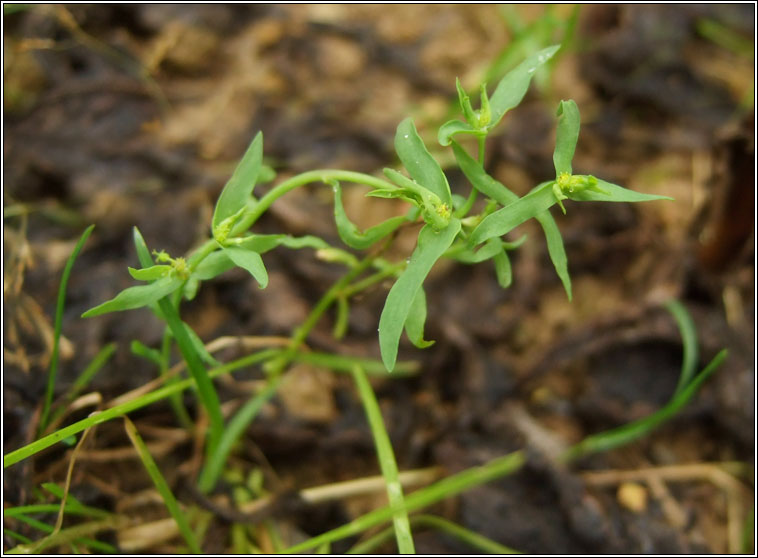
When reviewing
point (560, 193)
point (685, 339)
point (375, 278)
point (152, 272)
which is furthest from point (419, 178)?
point (685, 339)

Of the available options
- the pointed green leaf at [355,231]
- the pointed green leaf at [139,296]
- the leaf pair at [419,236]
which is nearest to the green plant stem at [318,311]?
the pointed green leaf at [355,231]

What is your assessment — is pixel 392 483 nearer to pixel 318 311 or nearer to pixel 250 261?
pixel 318 311

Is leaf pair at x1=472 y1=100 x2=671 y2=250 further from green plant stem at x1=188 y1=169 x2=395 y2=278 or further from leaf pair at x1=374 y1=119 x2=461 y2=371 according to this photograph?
green plant stem at x1=188 y1=169 x2=395 y2=278

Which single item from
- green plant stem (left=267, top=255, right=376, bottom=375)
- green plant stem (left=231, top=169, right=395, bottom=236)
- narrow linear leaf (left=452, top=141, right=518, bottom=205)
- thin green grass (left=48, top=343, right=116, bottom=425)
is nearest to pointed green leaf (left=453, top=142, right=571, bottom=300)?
narrow linear leaf (left=452, top=141, right=518, bottom=205)

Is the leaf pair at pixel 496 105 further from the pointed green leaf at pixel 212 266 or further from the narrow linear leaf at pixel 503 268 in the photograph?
the pointed green leaf at pixel 212 266

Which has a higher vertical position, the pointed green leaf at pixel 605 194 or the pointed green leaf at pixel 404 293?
the pointed green leaf at pixel 605 194
